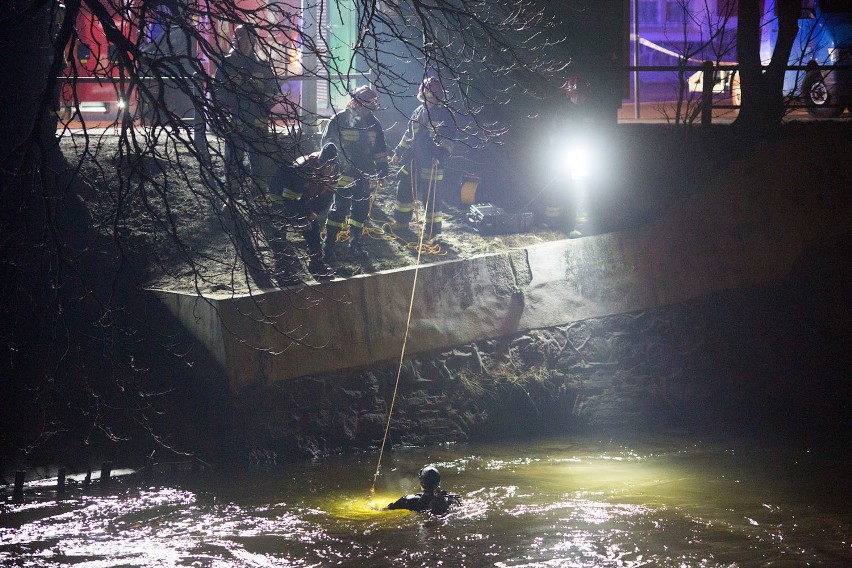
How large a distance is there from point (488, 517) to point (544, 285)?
166 inches

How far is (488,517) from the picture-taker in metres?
8.11

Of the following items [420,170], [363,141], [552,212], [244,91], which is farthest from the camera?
[552,212]

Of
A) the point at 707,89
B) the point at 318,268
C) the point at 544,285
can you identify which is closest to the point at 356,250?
the point at 318,268

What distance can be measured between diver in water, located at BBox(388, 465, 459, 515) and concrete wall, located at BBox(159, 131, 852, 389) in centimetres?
234

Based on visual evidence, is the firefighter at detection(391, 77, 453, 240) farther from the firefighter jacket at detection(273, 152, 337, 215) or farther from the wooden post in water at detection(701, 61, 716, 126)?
the wooden post in water at detection(701, 61, 716, 126)

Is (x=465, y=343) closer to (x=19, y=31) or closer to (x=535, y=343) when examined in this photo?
(x=535, y=343)

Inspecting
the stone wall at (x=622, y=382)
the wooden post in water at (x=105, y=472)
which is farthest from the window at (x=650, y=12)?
the wooden post in water at (x=105, y=472)

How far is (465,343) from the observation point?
37.1 ft

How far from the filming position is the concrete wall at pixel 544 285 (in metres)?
9.96

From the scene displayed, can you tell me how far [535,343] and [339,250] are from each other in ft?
8.96

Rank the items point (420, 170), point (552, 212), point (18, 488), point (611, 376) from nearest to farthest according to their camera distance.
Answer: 1. point (18, 488)
2. point (611, 376)
3. point (420, 170)
4. point (552, 212)

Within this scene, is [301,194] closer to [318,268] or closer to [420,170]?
[318,268]

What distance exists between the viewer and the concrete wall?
9.96 metres

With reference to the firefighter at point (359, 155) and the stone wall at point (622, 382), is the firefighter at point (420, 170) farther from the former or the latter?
the stone wall at point (622, 382)
